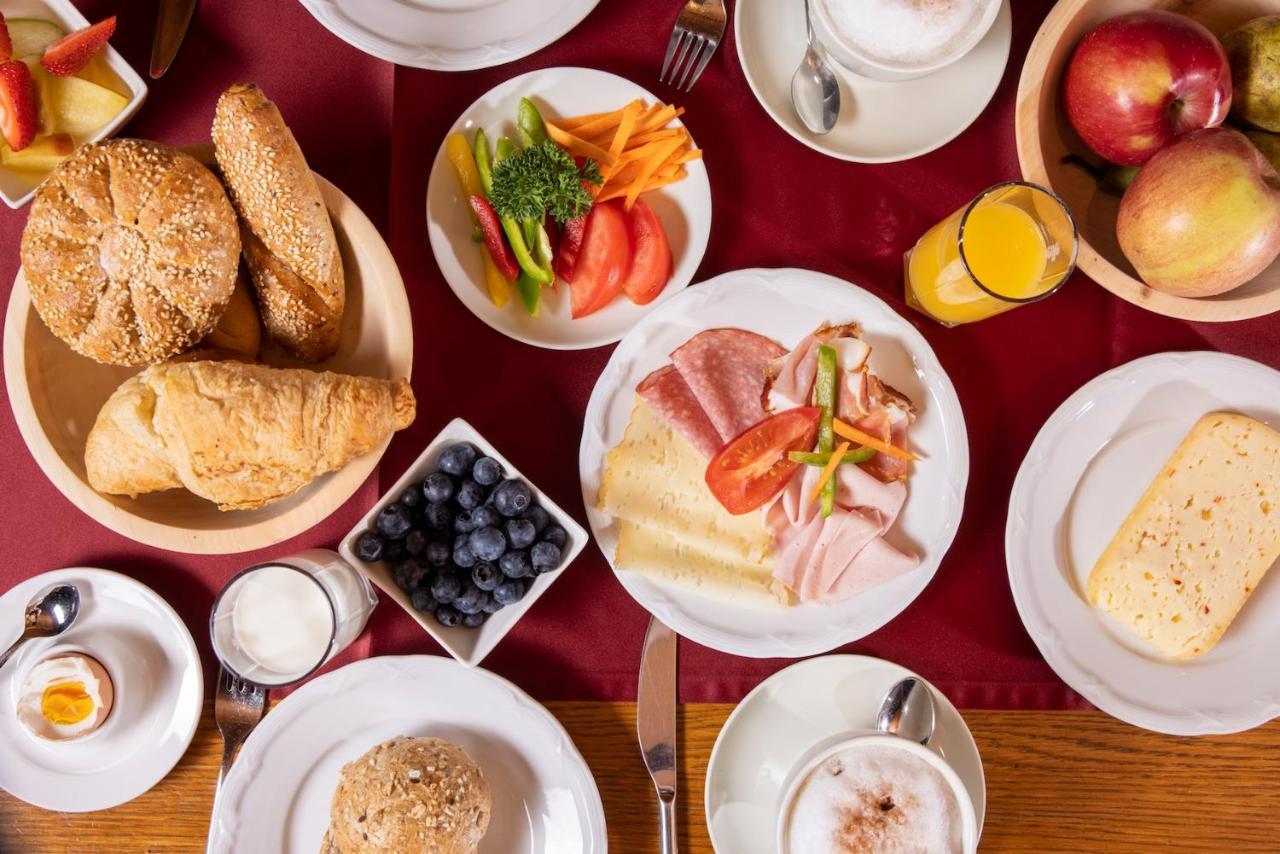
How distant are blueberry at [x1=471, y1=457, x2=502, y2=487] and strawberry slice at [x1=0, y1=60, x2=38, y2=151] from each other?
34.0 inches

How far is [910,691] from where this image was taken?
138 centimetres

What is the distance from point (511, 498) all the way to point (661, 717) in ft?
1.56

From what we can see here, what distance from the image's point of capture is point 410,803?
125 cm

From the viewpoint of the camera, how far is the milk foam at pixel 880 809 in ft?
3.89

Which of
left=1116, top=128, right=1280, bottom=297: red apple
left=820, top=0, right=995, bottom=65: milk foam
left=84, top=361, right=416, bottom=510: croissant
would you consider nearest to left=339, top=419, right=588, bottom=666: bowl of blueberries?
left=84, top=361, right=416, bottom=510: croissant

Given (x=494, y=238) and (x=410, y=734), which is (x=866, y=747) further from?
(x=494, y=238)

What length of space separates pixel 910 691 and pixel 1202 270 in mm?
784

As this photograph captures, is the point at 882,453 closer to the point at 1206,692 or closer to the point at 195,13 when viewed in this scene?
the point at 1206,692

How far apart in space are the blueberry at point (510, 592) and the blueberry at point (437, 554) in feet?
0.32

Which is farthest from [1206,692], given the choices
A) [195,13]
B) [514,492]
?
[195,13]

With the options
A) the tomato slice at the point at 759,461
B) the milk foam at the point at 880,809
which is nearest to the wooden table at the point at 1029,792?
the milk foam at the point at 880,809

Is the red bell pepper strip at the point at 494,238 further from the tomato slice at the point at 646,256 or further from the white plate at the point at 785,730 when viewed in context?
the white plate at the point at 785,730

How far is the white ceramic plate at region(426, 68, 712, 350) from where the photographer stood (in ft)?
4.52

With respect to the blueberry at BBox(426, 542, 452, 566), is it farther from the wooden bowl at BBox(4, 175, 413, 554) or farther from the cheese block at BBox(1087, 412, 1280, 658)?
the cheese block at BBox(1087, 412, 1280, 658)
